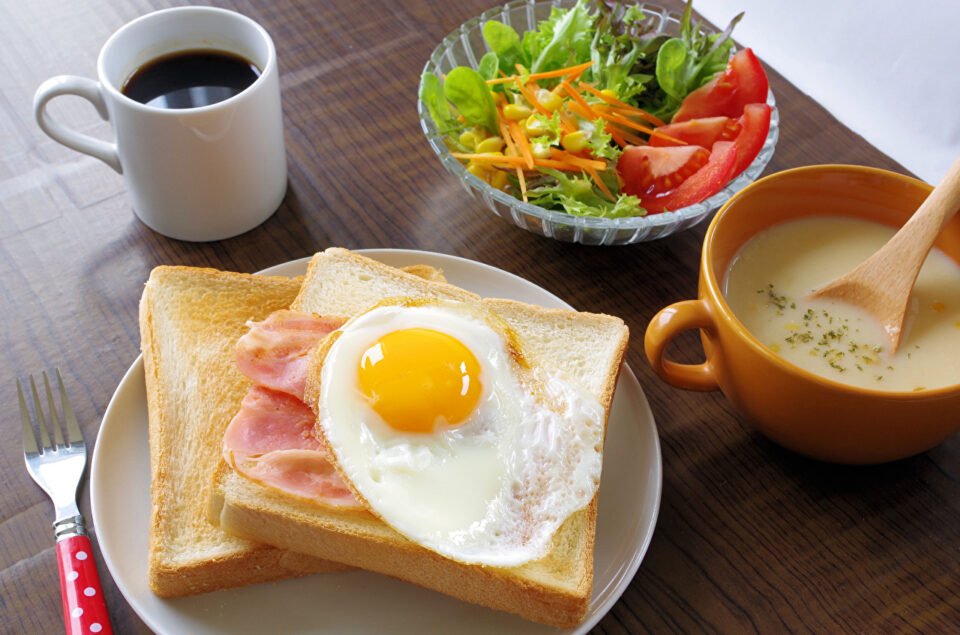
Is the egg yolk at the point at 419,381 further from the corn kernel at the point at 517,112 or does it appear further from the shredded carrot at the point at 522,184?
the corn kernel at the point at 517,112

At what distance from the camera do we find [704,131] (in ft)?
6.97

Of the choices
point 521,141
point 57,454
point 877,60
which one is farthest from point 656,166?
point 877,60

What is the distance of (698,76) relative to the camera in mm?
2229

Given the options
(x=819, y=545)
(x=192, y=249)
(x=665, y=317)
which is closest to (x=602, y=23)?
(x=665, y=317)

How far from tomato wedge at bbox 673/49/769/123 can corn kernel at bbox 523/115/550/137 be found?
40 centimetres

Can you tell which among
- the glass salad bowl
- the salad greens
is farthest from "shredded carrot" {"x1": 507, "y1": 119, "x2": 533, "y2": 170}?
the glass salad bowl

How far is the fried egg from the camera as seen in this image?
4.71 feet

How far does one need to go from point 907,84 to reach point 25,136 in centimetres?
351

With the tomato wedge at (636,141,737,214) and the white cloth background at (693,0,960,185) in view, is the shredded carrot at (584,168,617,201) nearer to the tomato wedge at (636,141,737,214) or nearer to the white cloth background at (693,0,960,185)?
the tomato wedge at (636,141,737,214)

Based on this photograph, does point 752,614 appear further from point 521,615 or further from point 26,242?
point 26,242

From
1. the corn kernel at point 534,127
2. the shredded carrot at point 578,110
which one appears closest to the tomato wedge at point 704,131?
the shredded carrot at point 578,110

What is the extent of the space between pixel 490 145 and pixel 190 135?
30.3 inches

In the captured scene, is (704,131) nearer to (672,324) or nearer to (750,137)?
(750,137)

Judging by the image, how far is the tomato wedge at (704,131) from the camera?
6.98ft
